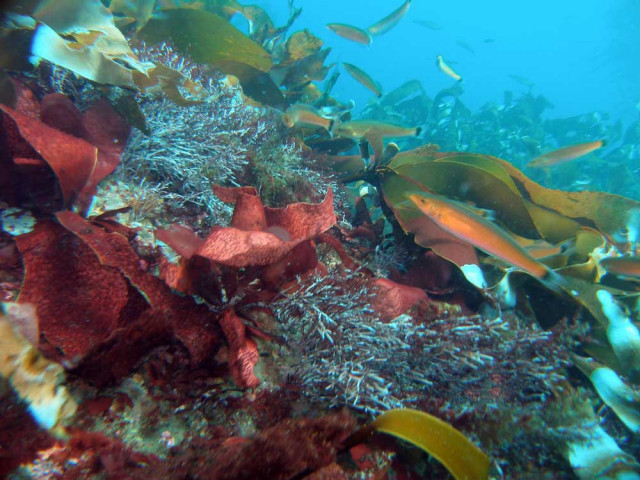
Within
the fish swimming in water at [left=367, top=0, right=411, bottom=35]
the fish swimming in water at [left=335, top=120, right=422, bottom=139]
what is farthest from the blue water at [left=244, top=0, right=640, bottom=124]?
the fish swimming in water at [left=335, top=120, right=422, bottom=139]

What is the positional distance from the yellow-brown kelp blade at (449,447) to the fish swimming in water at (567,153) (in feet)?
19.7

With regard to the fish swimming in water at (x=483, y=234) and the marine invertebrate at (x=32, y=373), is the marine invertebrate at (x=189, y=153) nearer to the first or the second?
the marine invertebrate at (x=32, y=373)

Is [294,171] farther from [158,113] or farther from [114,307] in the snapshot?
[114,307]

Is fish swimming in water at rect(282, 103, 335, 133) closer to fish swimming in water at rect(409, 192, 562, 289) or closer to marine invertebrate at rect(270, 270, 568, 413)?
fish swimming in water at rect(409, 192, 562, 289)

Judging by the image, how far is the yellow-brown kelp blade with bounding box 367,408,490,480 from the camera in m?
1.20

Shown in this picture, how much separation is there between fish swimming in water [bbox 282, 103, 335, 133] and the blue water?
7475 cm

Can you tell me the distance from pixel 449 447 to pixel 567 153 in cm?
627

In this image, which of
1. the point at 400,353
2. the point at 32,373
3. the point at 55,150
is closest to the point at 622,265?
the point at 400,353

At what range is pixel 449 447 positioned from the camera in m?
1.21

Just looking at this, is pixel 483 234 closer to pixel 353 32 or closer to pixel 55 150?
pixel 55 150

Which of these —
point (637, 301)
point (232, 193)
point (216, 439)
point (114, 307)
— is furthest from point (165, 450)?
point (637, 301)

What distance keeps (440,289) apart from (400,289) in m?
0.50

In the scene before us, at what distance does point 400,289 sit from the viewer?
1.99m

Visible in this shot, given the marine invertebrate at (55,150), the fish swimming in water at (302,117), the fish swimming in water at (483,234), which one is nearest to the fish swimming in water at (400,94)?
the fish swimming in water at (302,117)
